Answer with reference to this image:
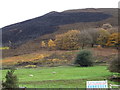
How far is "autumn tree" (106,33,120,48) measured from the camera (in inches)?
3001

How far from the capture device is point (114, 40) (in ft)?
260

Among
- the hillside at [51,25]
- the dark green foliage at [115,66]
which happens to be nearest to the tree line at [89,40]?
the hillside at [51,25]

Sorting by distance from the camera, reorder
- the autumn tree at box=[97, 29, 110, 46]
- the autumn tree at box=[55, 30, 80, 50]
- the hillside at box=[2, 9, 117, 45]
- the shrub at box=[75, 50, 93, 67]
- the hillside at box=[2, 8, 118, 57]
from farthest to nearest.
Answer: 1. the hillside at box=[2, 9, 117, 45]
2. the hillside at box=[2, 8, 118, 57]
3. the autumn tree at box=[55, 30, 80, 50]
4. the autumn tree at box=[97, 29, 110, 46]
5. the shrub at box=[75, 50, 93, 67]

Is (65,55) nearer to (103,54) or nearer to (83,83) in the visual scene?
(103,54)

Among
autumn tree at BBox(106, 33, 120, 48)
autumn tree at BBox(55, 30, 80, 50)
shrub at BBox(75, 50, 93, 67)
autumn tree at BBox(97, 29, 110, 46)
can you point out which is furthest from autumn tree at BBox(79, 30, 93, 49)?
shrub at BBox(75, 50, 93, 67)

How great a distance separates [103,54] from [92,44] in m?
12.5

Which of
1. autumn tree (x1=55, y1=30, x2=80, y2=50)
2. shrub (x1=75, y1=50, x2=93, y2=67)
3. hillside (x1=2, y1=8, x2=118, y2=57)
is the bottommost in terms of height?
shrub (x1=75, y1=50, x2=93, y2=67)

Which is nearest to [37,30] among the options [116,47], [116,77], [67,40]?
[67,40]

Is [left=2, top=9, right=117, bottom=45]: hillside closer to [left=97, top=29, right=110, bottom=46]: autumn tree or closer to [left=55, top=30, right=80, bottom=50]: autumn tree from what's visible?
[left=55, top=30, right=80, bottom=50]: autumn tree

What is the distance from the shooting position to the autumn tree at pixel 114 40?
76238 millimetres

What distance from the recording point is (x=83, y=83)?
1172 inches

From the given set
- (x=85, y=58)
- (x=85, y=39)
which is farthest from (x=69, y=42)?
(x=85, y=58)

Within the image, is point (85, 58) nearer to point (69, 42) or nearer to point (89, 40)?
point (89, 40)

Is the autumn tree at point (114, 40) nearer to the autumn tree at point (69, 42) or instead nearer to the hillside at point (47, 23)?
the autumn tree at point (69, 42)
